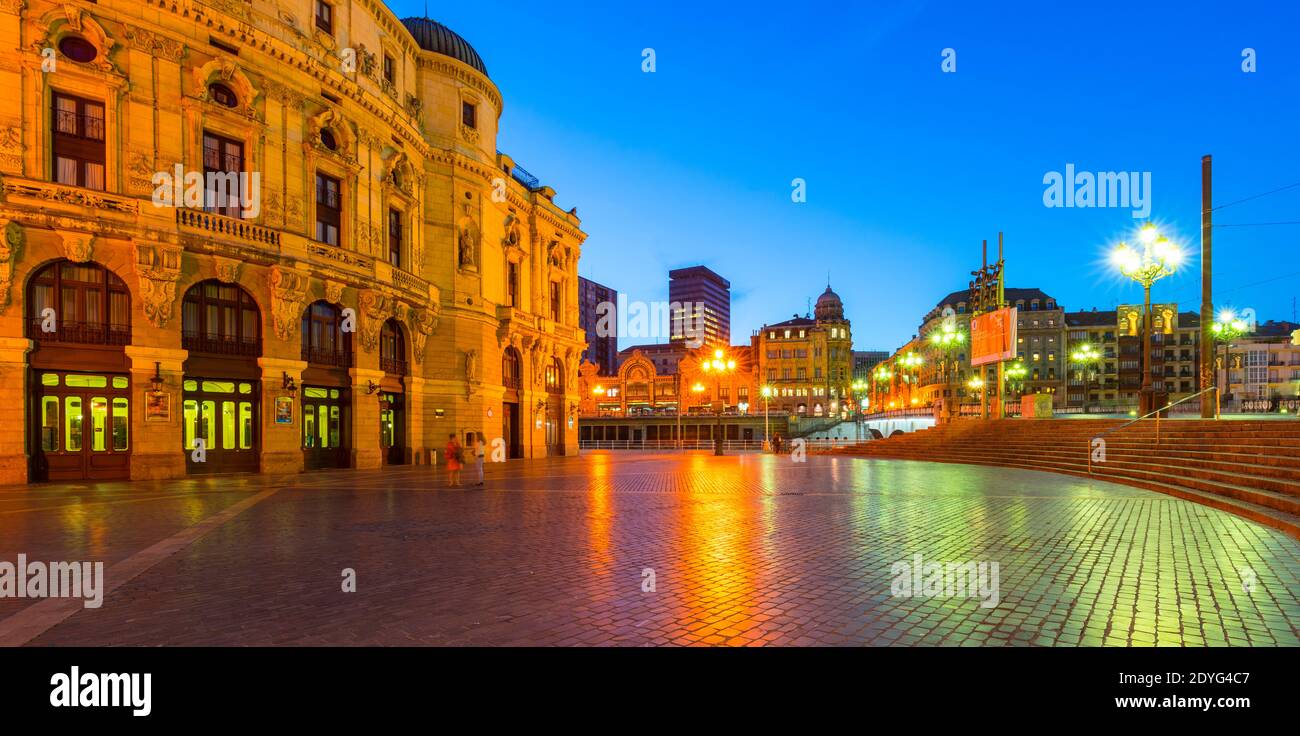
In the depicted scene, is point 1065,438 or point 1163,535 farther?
point 1065,438

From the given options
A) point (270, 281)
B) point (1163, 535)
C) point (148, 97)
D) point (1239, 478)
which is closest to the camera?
point (1163, 535)

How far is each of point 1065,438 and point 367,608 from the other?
28817 millimetres

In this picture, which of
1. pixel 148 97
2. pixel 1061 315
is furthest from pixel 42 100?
pixel 1061 315

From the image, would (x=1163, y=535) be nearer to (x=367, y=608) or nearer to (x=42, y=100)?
(x=367, y=608)

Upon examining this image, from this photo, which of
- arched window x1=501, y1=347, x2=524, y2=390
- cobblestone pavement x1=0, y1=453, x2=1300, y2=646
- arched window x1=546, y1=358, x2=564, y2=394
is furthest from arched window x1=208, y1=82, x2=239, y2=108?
arched window x1=546, y1=358, x2=564, y2=394

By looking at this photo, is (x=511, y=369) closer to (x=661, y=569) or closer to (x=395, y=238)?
(x=395, y=238)

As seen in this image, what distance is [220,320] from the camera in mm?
22375

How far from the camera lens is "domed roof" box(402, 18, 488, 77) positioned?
34000mm

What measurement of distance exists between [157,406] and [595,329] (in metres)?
150

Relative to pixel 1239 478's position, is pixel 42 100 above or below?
above

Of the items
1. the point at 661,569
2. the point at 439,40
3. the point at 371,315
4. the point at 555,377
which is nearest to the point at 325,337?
the point at 371,315
